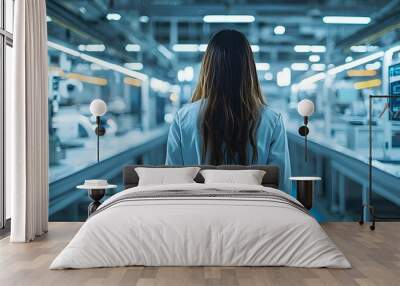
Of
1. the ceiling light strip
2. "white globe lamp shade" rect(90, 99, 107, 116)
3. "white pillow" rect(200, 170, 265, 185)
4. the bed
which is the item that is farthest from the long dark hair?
the bed

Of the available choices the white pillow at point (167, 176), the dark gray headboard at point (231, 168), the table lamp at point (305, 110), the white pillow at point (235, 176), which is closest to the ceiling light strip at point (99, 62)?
the dark gray headboard at point (231, 168)

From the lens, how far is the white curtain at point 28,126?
5.92 metres

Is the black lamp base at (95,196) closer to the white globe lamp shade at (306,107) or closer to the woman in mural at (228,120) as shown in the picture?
the woman in mural at (228,120)

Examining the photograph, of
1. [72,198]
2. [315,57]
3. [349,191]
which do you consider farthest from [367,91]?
[72,198]

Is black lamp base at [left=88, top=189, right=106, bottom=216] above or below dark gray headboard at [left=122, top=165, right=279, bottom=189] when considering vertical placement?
below

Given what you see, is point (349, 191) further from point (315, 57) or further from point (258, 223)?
point (258, 223)

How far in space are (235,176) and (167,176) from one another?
2.37 ft

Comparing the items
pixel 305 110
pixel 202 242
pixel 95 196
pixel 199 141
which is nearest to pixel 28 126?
pixel 95 196

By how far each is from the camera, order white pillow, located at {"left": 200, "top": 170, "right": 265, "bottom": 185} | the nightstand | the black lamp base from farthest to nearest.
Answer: the nightstand < the black lamp base < white pillow, located at {"left": 200, "top": 170, "right": 265, "bottom": 185}

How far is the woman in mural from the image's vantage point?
7.03 m

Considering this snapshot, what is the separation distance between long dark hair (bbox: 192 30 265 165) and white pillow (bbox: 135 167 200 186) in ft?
1.57

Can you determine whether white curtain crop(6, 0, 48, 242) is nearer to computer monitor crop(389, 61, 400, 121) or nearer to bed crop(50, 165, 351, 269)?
bed crop(50, 165, 351, 269)

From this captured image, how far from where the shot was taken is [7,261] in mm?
4871

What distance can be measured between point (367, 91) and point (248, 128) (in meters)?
1.54
